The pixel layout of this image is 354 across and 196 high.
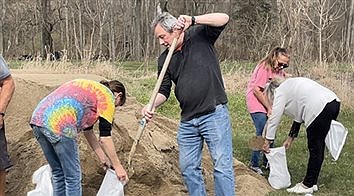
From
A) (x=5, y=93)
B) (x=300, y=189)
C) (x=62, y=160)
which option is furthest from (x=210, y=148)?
(x=300, y=189)

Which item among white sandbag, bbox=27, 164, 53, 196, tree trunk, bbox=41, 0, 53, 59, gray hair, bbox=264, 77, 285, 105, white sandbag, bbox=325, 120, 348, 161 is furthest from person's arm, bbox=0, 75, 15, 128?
tree trunk, bbox=41, 0, 53, 59

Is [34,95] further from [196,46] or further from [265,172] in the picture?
[265,172]

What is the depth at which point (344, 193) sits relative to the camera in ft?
21.9

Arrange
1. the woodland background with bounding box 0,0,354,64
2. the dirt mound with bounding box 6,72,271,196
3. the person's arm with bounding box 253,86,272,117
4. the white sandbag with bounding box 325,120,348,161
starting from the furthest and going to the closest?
the woodland background with bounding box 0,0,354,64
the person's arm with bounding box 253,86,272,117
the white sandbag with bounding box 325,120,348,161
the dirt mound with bounding box 6,72,271,196

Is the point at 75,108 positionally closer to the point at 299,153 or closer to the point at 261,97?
the point at 261,97

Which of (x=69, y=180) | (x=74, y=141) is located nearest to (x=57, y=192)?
(x=69, y=180)

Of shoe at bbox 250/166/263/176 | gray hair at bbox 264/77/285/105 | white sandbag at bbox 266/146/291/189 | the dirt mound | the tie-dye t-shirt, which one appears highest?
the tie-dye t-shirt

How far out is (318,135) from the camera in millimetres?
6480

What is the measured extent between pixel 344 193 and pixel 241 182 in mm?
Answer: 1176

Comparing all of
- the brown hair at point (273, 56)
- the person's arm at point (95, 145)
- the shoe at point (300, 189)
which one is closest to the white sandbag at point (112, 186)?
the person's arm at point (95, 145)

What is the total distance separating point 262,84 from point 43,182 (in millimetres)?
3105

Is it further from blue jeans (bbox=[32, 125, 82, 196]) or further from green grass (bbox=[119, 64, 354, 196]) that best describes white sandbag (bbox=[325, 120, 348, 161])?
blue jeans (bbox=[32, 125, 82, 196])

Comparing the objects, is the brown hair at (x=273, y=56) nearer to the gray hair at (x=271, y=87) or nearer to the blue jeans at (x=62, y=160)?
the gray hair at (x=271, y=87)

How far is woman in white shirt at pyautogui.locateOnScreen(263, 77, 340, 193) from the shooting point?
251 inches
